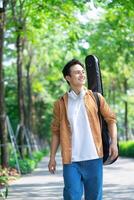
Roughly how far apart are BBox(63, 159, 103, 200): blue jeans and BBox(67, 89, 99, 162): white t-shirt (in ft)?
0.22

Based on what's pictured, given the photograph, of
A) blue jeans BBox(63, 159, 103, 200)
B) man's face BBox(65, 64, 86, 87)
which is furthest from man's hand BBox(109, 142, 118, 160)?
man's face BBox(65, 64, 86, 87)

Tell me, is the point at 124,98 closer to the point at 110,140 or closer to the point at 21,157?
the point at 21,157

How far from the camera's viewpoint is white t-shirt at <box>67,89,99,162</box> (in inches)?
233

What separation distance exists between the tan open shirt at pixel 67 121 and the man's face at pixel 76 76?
13 centimetres

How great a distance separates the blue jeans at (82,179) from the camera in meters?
5.88

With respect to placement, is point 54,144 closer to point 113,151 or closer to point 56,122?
point 56,122

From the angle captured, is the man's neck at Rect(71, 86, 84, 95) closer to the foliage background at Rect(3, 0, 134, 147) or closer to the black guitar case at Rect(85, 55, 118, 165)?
the black guitar case at Rect(85, 55, 118, 165)

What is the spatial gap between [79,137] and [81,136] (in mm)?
25

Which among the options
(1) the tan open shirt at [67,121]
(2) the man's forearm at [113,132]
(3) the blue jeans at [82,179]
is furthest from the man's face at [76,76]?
(3) the blue jeans at [82,179]

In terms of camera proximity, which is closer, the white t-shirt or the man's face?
the white t-shirt

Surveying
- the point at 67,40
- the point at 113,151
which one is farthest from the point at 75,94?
the point at 67,40

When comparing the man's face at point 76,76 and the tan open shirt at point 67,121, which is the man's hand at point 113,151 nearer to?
the tan open shirt at point 67,121

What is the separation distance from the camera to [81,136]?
5941 millimetres

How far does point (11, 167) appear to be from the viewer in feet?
68.3
